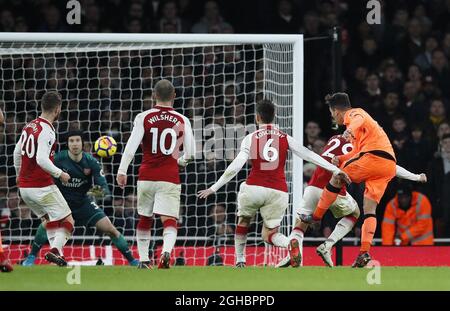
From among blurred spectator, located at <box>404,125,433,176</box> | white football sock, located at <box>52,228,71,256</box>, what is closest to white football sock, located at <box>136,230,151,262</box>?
white football sock, located at <box>52,228,71,256</box>

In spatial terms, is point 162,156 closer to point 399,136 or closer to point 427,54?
point 399,136

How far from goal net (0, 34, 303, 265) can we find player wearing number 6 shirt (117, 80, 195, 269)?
2.32 m

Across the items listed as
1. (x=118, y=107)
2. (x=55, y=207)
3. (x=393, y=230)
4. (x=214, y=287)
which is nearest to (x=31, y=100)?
(x=118, y=107)

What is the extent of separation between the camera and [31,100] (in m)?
15.1

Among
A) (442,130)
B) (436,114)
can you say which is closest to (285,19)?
(436,114)

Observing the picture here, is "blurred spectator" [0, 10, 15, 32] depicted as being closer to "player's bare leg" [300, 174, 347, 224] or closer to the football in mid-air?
the football in mid-air

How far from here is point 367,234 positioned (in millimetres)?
11531

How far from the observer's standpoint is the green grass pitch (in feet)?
30.7

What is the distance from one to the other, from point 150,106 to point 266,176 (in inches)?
147

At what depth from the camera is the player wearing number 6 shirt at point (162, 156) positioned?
37.1 feet

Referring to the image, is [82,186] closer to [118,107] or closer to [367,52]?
[118,107]

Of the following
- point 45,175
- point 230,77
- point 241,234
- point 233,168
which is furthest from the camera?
point 230,77

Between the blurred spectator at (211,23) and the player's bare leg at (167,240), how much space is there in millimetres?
6386

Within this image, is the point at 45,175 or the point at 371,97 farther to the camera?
the point at 371,97
